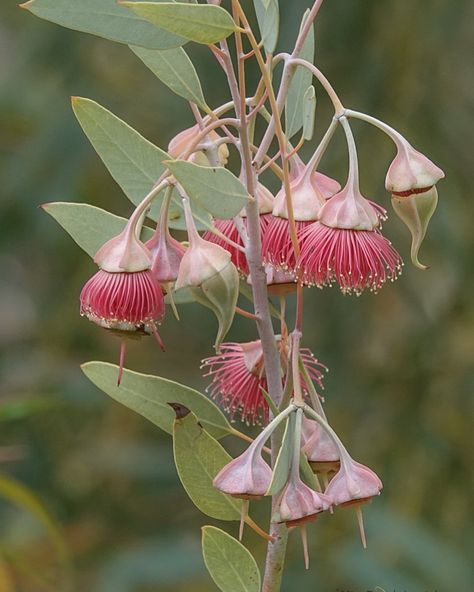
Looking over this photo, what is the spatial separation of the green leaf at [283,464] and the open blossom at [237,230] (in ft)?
0.53

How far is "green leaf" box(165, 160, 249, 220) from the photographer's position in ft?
2.41

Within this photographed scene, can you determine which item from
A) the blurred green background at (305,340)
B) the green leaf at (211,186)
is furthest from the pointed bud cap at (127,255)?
the blurred green background at (305,340)

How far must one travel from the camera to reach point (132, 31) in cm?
77

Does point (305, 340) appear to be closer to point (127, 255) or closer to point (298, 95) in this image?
point (298, 95)

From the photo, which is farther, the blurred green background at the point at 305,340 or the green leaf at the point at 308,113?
the blurred green background at the point at 305,340

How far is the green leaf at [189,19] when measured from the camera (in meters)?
0.70

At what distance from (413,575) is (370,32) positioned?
98cm

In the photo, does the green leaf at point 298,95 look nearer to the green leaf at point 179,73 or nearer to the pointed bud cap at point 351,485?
the green leaf at point 179,73

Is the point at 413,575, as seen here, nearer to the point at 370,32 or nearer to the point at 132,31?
the point at 370,32

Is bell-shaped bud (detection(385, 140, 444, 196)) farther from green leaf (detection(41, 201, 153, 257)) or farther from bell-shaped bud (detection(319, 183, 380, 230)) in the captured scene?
green leaf (detection(41, 201, 153, 257))

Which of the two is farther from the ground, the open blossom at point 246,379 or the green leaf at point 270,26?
the green leaf at point 270,26

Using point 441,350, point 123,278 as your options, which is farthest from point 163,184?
point 441,350

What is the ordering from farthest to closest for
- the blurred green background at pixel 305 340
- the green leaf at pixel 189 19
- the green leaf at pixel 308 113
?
the blurred green background at pixel 305 340 → the green leaf at pixel 308 113 → the green leaf at pixel 189 19

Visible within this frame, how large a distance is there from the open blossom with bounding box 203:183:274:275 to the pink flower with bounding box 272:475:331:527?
7.7 inches
